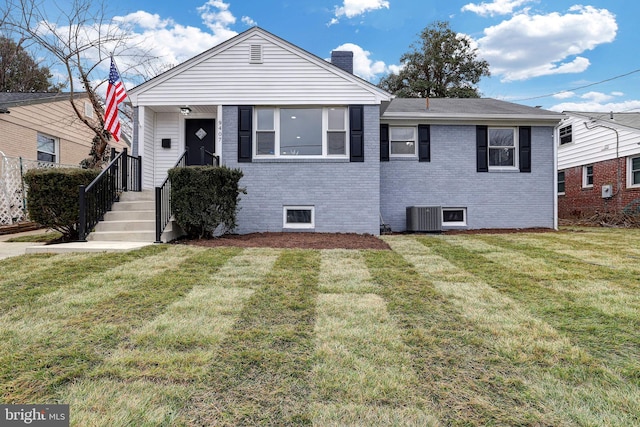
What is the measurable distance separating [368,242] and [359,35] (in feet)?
46.1

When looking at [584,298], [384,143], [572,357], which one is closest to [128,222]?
[384,143]

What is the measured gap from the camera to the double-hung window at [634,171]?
1230 cm

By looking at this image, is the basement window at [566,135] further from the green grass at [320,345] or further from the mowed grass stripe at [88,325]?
the mowed grass stripe at [88,325]

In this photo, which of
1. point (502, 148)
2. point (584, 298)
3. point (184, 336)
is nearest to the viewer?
point (184, 336)

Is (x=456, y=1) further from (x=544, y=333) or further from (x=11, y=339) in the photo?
(x=11, y=339)

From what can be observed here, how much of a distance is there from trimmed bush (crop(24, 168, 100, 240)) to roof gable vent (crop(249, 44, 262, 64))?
4.61 metres

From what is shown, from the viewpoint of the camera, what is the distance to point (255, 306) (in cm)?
303

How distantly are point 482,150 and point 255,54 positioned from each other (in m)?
6.71

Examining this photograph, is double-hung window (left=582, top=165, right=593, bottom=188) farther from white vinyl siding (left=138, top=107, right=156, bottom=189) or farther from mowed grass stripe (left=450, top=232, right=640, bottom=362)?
white vinyl siding (left=138, top=107, right=156, bottom=189)

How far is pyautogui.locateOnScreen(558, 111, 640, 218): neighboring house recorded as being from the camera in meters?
12.5

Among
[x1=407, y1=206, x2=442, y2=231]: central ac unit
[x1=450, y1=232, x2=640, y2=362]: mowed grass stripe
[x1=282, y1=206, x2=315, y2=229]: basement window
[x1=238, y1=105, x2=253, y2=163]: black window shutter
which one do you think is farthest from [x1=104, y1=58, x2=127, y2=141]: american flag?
[x1=450, y1=232, x2=640, y2=362]: mowed grass stripe

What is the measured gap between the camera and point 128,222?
672 centimetres

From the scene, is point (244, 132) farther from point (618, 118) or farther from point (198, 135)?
Result: point (618, 118)

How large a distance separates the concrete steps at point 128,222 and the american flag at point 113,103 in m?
1.89
